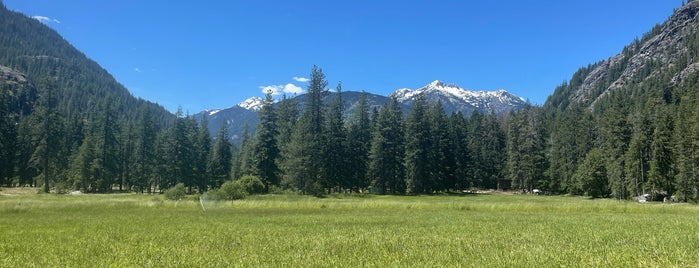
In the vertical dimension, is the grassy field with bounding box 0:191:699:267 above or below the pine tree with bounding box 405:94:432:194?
→ below

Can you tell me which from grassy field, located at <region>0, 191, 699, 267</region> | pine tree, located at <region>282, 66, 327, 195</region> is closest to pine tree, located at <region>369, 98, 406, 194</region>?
pine tree, located at <region>282, 66, 327, 195</region>

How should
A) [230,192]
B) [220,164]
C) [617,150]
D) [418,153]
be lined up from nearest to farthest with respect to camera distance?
[230,192] < [617,150] < [418,153] < [220,164]

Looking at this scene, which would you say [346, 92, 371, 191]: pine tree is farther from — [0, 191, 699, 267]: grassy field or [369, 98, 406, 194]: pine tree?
[0, 191, 699, 267]: grassy field

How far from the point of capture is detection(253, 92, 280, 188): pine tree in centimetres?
8181

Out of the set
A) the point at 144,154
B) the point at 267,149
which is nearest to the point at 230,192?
the point at 267,149

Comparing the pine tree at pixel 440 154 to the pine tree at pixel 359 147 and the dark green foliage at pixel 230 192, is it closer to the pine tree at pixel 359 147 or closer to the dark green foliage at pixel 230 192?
the pine tree at pixel 359 147

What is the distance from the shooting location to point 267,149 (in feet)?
273

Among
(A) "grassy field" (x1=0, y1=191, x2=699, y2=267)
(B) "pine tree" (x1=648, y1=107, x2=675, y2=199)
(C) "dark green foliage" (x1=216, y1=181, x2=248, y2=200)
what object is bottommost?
(C) "dark green foliage" (x1=216, y1=181, x2=248, y2=200)

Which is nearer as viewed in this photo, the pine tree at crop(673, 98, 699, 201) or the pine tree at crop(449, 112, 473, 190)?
the pine tree at crop(673, 98, 699, 201)

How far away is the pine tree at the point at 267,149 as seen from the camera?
3221 inches

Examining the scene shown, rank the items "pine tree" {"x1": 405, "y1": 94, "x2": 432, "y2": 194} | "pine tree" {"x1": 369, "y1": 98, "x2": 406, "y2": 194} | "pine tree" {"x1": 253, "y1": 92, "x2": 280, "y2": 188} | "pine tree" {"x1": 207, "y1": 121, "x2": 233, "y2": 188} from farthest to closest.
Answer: "pine tree" {"x1": 207, "y1": 121, "x2": 233, "y2": 188}, "pine tree" {"x1": 369, "y1": 98, "x2": 406, "y2": 194}, "pine tree" {"x1": 405, "y1": 94, "x2": 432, "y2": 194}, "pine tree" {"x1": 253, "y1": 92, "x2": 280, "y2": 188}

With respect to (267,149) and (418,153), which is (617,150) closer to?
(418,153)

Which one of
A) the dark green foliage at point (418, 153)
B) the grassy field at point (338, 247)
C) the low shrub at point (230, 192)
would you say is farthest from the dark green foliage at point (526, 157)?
the grassy field at point (338, 247)

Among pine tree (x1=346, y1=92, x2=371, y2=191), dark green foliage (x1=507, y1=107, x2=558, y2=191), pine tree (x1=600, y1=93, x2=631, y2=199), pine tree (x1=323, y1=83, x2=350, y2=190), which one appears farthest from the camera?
dark green foliage (x1=507, y1=107, x2=558, y2=191)
